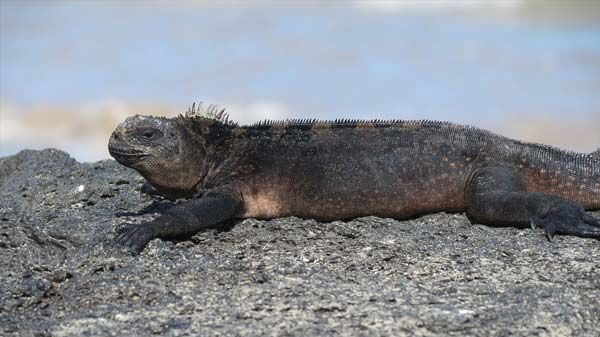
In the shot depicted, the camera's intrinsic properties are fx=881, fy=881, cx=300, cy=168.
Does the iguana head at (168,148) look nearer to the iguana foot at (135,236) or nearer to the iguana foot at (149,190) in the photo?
the iguana foot at (149,190)

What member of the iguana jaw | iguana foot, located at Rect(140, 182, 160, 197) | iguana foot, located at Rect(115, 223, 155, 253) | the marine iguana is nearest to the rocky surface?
iguana foot, located at Rect(115, 223, 155, 253)

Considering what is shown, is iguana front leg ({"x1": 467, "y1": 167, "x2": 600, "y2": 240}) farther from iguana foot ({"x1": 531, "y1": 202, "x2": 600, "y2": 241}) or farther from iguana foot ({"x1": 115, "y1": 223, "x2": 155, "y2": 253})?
iguana foot ({"x1": 115, "y1": 223, "x2": 155, "y2": 253})

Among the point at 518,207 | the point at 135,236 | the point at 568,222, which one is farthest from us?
the point at 518,207

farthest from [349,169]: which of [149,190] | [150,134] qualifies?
[149,190]

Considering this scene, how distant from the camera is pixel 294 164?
7.49m

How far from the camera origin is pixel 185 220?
6637 mm

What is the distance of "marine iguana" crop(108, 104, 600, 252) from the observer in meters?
Answer: 7.36

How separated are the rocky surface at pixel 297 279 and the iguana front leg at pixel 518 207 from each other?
0.12 metres

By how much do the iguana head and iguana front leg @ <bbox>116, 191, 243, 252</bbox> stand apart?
414mm

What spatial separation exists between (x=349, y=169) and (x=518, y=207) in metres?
1.43

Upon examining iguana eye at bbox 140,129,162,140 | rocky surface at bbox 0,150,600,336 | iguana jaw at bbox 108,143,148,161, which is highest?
iguana eye at bbox 140,129,162,140

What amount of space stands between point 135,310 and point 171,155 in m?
2.32

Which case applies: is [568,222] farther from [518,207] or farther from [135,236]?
[135,236]

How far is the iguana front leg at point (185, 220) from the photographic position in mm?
6324
